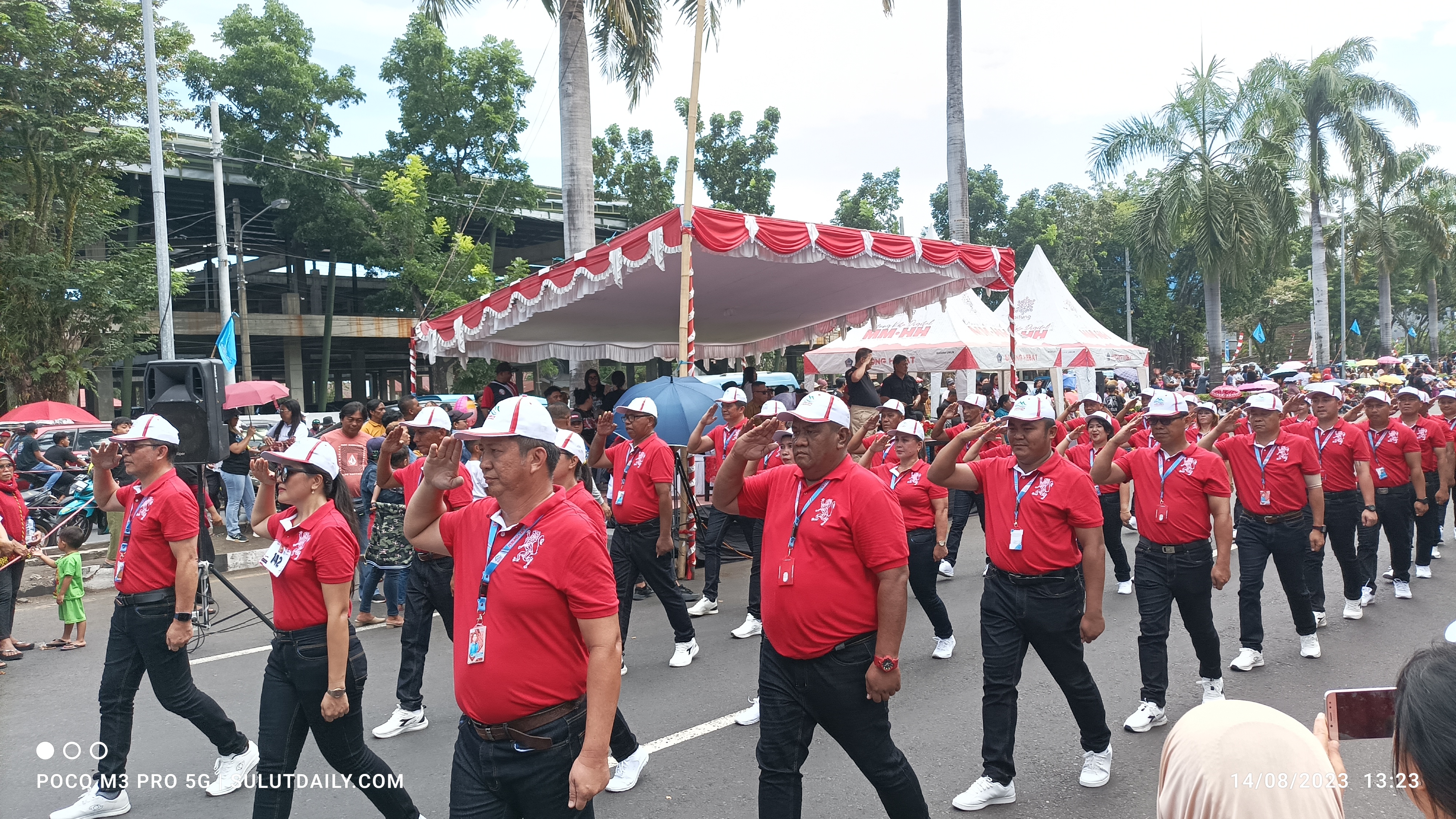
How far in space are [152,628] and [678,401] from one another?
199 inches

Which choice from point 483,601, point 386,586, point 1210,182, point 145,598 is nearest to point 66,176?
point 386,586

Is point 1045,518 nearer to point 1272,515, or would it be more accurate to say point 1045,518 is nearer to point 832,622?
point 832,622

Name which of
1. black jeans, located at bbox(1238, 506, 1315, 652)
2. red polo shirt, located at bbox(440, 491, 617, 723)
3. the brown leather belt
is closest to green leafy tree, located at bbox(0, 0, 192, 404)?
red polo shirt, located at bbox(440, 491, 617, 723)

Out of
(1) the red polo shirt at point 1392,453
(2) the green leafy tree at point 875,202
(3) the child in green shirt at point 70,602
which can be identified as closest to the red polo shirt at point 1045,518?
(1) the red polo shirt at point 1392,453

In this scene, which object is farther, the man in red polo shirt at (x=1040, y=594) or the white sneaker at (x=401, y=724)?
the white sneaker at (x=401, y=724)

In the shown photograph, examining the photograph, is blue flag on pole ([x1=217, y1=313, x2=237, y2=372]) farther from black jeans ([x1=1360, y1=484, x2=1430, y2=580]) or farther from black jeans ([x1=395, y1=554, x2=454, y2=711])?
black jeans ([x1=1360, y1=484, x2=1430, y2=580])

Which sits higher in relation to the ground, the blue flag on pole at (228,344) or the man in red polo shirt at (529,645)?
the blue flag on pole at (228,344)

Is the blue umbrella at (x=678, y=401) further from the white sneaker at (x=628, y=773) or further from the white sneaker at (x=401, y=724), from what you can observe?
the white sneaker at (x=628, y=773)

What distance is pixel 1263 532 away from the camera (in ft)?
21.5

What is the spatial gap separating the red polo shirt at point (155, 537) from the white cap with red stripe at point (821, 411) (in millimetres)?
3256

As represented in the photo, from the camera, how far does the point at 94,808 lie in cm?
444

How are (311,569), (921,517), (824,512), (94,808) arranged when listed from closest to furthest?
1. (824,512)
2. (311,569)
3. (94,808)
4. (921,517)

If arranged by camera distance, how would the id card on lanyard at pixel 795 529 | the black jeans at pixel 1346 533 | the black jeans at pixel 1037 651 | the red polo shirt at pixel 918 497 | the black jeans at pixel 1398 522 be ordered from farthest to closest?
1. the black jeans at pixel 1398 522
2. the black jeans at pixel 1346 533
3. the red polo shirt at pixel 918 497
4. the black jeans at pixel 1037 651
5. the id card on lanyard at pixel 795 529

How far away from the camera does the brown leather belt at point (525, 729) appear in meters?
2.77
